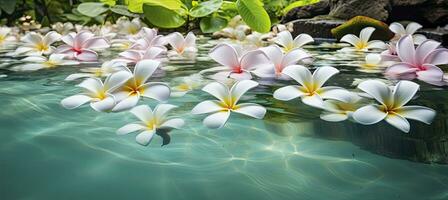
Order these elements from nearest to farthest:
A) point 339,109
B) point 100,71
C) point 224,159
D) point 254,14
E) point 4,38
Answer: point 224,159 < point 339,109 < point 100,71 < point 254,14 < point 4,38

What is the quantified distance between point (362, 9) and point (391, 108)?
2.17 meters

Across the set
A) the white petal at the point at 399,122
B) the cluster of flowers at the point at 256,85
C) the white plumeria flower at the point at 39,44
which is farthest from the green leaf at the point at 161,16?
the white petal at the point at 399,122

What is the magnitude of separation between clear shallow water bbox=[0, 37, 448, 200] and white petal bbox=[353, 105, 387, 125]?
0.02 meters

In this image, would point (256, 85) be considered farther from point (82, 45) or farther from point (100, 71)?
point (82, 45)

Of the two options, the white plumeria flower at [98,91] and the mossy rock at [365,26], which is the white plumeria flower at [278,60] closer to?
the white plumeria flower at [98,91]

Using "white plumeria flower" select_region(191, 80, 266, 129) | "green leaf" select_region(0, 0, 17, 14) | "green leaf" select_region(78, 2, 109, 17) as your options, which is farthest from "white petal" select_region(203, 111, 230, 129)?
"green leaf" select_region(0, 0, 17, 14)

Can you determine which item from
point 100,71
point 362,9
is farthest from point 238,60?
point 362,9

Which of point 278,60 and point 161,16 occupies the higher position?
point 278,60

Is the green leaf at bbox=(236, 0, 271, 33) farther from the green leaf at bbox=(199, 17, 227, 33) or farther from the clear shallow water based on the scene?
the clear shallow water

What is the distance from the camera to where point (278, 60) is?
1350 mm

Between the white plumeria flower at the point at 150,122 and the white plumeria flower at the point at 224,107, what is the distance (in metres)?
0.06

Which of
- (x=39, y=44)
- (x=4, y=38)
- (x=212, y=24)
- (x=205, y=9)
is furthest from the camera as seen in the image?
(x=212, y=24)

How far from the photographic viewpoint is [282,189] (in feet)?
2.38

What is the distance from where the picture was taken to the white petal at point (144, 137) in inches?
34.1
